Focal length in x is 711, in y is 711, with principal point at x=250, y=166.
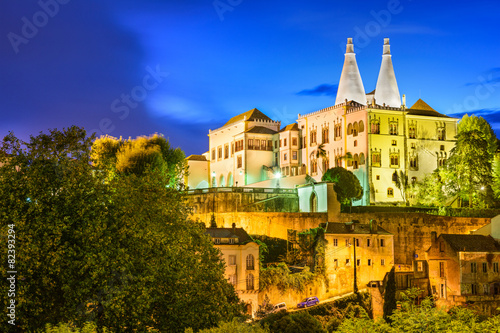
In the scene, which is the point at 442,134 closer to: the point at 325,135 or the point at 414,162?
the point at 414,162

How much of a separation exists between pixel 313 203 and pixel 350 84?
66.0ft

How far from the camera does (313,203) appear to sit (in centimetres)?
5947

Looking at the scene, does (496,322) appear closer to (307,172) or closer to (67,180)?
(67,180)

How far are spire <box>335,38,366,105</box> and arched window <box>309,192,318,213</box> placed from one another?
1755cm

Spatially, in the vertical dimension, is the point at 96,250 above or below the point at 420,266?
above

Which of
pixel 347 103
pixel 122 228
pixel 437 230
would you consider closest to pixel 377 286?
pixel 437 230

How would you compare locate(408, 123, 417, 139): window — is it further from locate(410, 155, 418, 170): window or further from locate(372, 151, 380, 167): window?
locate(372, 151, 380, 167): window

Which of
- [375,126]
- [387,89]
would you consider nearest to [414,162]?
[375,126]

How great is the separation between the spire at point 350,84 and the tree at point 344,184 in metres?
15.0

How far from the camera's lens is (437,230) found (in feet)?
186

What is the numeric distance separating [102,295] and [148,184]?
4875 millimetres

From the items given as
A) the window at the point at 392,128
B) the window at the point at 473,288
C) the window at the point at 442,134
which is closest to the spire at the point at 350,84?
the window at the point at 392,128

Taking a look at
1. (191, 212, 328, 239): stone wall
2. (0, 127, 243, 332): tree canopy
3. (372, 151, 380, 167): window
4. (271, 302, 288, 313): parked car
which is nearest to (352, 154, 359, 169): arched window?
(372, 151, 380, 167): window

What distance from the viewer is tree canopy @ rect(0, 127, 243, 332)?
20.5 m
